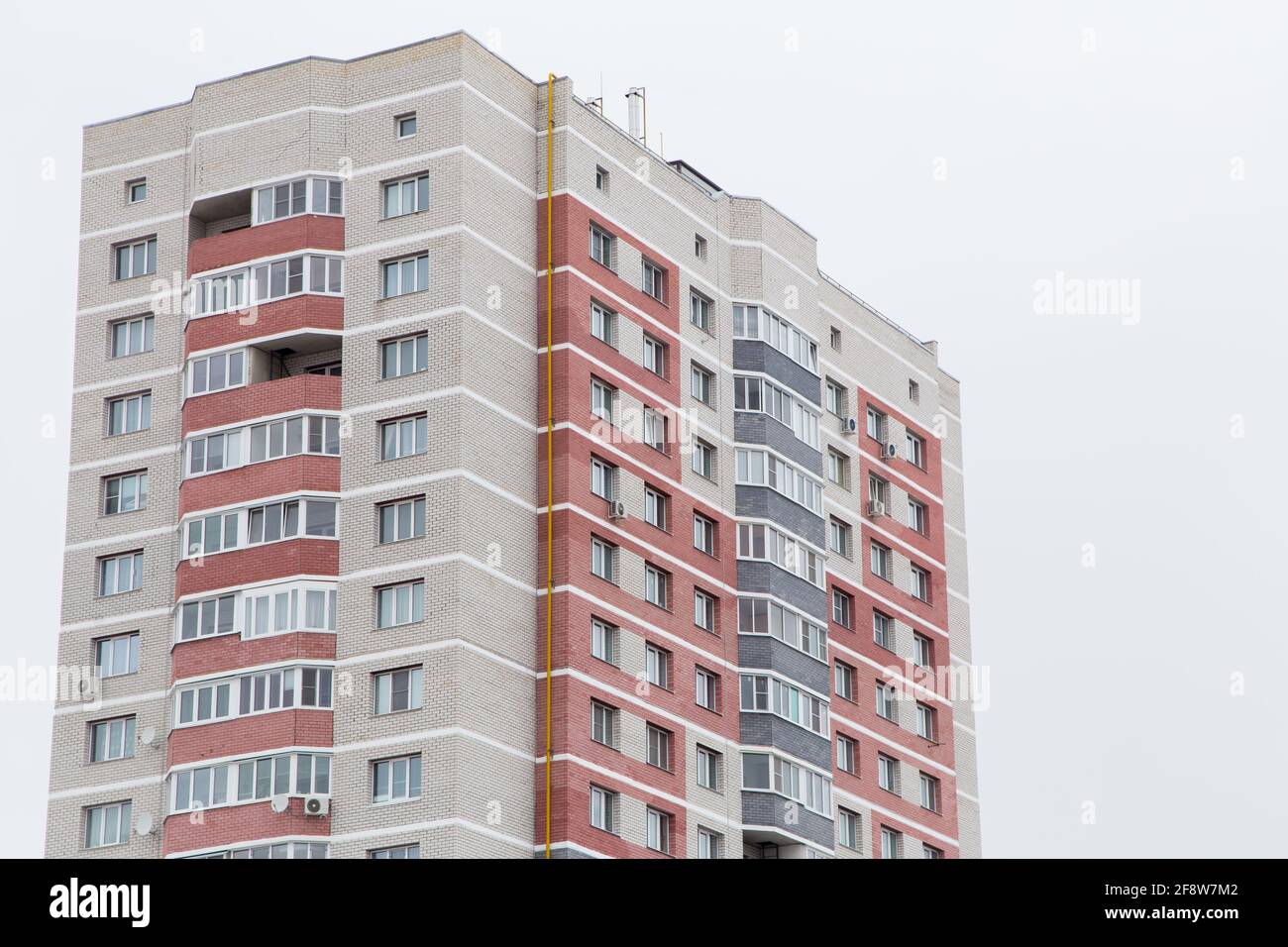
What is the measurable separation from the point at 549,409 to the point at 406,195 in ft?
26.9

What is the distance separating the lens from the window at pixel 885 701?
321 feet

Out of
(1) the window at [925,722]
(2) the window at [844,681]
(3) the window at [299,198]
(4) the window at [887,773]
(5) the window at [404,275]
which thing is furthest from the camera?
(1) the window at [925,722]

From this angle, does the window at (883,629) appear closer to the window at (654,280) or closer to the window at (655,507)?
the window at (655,507)

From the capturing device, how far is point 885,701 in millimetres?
98375

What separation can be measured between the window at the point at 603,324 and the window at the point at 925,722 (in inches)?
996

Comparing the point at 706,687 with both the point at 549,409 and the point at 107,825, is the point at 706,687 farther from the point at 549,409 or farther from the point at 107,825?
the point at 107,825

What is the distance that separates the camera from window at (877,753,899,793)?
96188mm

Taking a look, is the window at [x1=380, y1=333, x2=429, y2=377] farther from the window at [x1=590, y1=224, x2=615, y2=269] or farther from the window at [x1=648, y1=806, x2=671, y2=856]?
the window at [x1=648, y1=806, x2=671, y2=856]

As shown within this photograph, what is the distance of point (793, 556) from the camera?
89.4 meters

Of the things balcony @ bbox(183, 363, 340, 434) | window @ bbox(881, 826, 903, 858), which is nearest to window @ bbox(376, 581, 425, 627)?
balcony @ bbox(183, 363, 340, 434)

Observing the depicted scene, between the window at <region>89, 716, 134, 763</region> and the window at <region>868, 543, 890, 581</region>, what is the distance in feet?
107

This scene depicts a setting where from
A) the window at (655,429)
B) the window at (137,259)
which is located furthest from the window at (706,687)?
the window at (137,259)
